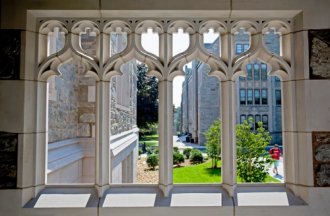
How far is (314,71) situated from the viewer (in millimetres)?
1619

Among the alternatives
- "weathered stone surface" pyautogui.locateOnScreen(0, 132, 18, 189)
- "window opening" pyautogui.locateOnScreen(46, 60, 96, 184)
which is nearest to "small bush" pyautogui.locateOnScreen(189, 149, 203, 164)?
"window opening" pyautogui.locateOnScreen(46, 60, 96, 184)

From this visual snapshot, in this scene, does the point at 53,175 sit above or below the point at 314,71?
below

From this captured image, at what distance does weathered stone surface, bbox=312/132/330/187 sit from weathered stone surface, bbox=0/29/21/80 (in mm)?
1760

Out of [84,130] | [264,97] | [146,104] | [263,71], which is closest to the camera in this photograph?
[84,130]

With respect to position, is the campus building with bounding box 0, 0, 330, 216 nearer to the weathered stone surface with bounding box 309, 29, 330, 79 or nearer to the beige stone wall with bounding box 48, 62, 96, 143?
the weathered stone surface with bounding box 309, 29, 330, 79

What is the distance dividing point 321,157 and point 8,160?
177 centimetres

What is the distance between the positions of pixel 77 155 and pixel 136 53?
5.44 feet

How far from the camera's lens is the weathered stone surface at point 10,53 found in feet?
5.26

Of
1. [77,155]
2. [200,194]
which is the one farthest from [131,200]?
[77,155]

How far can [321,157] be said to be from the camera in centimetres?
158

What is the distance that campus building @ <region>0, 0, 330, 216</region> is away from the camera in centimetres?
157

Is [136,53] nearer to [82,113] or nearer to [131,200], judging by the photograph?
[131,200]

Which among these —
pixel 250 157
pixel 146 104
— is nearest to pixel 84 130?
pixel 250 157

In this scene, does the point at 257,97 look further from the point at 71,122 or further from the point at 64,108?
the point at 64,108
